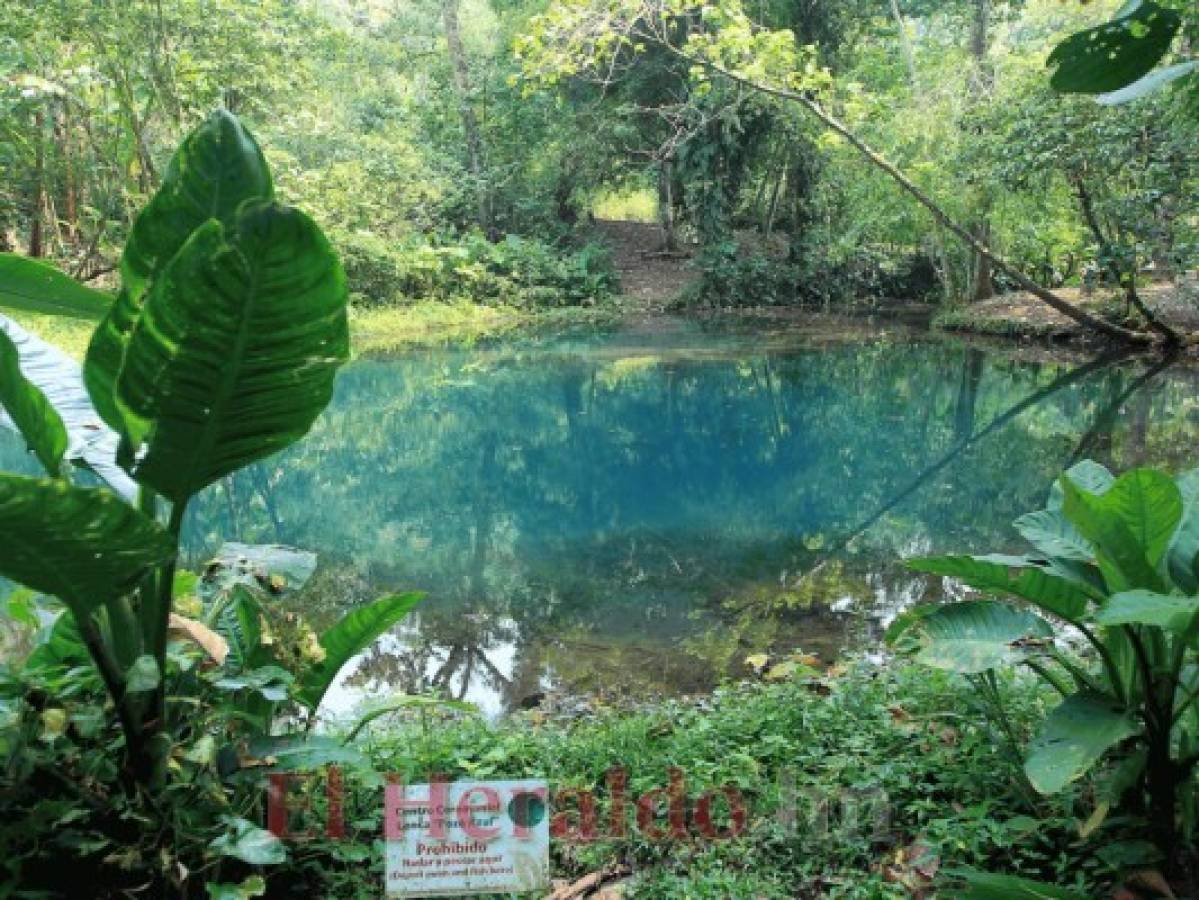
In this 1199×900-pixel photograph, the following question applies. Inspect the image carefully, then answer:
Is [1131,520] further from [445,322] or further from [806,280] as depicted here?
[806,280]

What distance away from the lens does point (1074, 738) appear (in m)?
1.61

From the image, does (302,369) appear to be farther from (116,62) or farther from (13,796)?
(116,62)

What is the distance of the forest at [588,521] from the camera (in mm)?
1356

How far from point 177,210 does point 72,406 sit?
2.04 ft

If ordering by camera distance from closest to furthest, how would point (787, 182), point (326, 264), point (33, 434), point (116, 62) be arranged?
point (326, 264) → point (33, 434) → point (116, 62) → point (787, 182)

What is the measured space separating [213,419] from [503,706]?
2385mm

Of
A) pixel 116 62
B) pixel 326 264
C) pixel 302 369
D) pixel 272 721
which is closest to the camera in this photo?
pixel 326 264

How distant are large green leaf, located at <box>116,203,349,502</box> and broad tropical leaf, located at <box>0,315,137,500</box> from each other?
1.05 ft

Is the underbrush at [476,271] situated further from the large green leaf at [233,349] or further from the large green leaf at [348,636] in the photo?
the large green leaf at [233,349]

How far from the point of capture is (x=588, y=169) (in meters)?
18.9

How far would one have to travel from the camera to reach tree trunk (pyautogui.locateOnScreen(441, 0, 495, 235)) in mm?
18641

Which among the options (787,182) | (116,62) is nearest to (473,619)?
(116,62)

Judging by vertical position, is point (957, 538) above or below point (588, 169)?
below

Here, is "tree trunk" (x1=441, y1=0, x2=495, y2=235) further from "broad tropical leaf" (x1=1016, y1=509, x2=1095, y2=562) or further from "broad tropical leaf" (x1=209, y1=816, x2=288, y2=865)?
"broad tropical leaf" (x1=209, y1=816, x2=288, y2=865)
